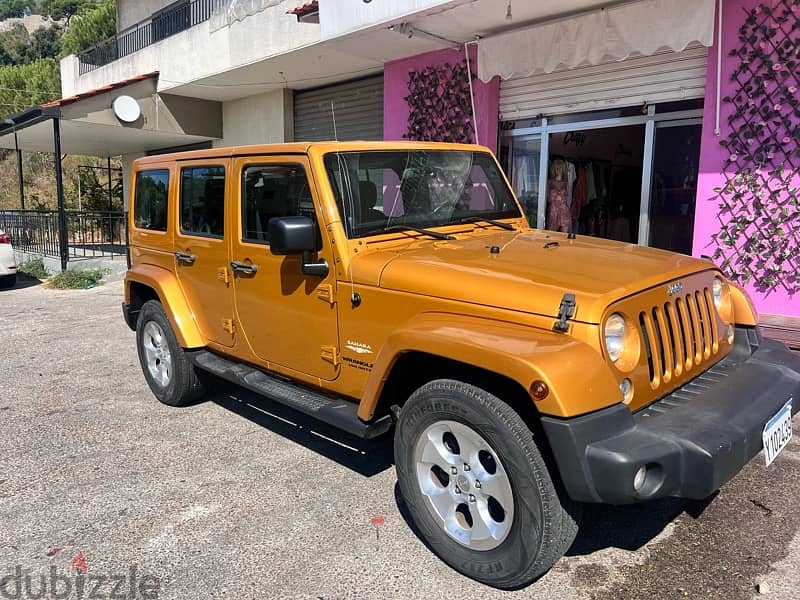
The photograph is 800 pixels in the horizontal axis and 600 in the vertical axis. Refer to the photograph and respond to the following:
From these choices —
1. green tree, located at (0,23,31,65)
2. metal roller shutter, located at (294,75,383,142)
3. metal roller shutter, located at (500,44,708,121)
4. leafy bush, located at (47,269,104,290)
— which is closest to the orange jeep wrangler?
metal roller shutter, located at (500,44,708,121)

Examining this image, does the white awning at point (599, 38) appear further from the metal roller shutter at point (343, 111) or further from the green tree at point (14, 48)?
the green tree at point (14, 48)

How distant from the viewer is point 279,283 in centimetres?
364

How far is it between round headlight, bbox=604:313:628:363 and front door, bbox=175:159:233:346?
2.51 metres

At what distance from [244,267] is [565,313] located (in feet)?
7.20

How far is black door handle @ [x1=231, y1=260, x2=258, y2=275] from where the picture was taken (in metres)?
3.83

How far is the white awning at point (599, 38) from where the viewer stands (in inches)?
240

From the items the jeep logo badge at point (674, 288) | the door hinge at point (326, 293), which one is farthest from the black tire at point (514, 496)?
the jeep logo badge at point (674, 288)

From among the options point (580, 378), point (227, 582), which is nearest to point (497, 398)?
point (580, 378)

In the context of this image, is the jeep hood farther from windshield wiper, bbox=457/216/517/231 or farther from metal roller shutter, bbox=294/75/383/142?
metal roller shutter, bbox=294/75/383/142

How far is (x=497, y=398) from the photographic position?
2.48 m

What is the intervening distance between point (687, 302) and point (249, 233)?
251 centimetres

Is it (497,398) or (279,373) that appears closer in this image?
(497,398)

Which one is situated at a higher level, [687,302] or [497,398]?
[687,302]

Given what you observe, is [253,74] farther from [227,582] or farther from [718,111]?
[227,582]
